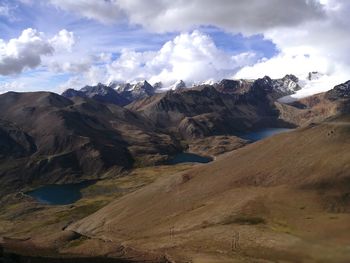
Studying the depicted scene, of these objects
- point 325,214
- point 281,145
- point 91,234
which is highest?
point 281,145

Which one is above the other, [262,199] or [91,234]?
[262,199]

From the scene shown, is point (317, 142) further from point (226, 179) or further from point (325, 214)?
point (325, 214)

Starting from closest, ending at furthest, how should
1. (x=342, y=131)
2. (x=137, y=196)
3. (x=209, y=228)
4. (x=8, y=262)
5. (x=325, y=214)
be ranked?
(x=8, y=262) → (x=325, y=214) → (x=209, y=228) → (x=342, y=131) → (x=137, y=196)

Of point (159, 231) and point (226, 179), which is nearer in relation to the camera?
point (159, 231)

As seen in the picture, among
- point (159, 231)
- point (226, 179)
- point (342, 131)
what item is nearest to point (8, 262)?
point (159, 231)

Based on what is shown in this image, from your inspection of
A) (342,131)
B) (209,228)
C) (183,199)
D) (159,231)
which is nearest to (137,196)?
(183,199)

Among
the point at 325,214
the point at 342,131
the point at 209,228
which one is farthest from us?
the point at 342,131

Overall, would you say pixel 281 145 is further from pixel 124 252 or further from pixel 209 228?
pixel 124 252
